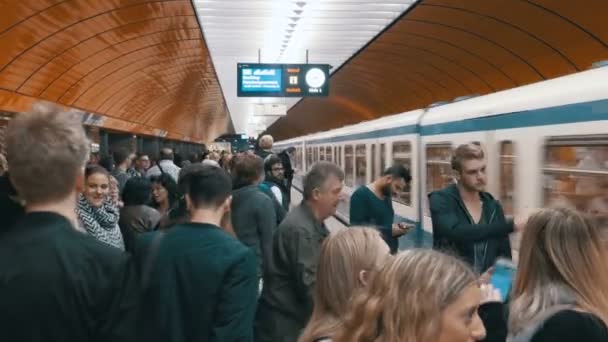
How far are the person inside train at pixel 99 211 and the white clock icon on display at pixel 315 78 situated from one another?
16746 mm

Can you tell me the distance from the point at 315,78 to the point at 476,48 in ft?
15.3

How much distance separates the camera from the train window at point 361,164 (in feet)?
63.2

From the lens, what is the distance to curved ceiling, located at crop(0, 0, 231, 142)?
1555 cm

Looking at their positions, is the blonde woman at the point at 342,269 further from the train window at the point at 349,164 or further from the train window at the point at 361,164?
the train window at the point at 349,164

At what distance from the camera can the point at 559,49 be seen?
17.4 meters

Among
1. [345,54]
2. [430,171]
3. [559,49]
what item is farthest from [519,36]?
[345,54]

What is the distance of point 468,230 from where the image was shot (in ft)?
18.2

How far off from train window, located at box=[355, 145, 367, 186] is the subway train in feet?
12.6

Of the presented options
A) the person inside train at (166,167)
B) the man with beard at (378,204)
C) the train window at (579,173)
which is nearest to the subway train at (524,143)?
the train window at (579,173)

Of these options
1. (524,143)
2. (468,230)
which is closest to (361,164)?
(524,143)

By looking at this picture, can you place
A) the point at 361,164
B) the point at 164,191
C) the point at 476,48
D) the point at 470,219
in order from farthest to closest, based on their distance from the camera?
the point at 476,48 < the point at 361,164 < the point at 164,191 < the point at 470,219

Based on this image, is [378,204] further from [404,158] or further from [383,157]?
[383,157]

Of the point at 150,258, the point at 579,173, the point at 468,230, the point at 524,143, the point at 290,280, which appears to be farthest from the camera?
the point at 524,143

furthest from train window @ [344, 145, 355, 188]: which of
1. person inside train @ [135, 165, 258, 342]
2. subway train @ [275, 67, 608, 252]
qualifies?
person inside train @ [135, 165, 258, 342]
